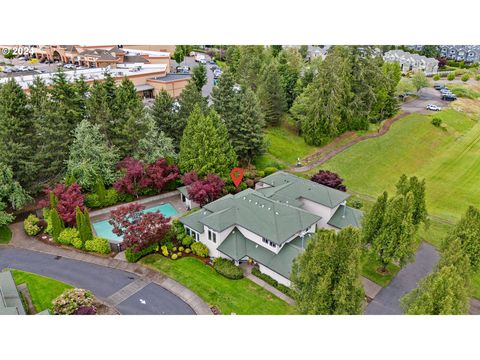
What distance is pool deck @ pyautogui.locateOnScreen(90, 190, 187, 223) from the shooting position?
3347 centimetres

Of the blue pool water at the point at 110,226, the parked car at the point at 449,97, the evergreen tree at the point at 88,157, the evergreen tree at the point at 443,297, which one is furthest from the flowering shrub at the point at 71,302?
the parked car at the point at 449,97

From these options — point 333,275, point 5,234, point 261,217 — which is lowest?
point 5,234

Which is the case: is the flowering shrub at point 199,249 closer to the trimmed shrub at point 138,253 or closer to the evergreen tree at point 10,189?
the trimmed shrub at point 138,253

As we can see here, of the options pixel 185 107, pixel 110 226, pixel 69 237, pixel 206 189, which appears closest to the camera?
pixel 69 237

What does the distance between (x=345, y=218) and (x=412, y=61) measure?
63.7 m

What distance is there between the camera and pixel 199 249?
92.5 ft

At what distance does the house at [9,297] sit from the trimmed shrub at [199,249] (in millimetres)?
11845

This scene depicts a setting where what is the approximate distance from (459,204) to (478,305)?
1536 cm

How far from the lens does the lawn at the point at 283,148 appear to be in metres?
43.8

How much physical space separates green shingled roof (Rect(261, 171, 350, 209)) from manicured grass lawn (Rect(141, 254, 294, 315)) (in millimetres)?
9422

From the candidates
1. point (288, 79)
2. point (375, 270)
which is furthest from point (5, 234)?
point (288, 79)

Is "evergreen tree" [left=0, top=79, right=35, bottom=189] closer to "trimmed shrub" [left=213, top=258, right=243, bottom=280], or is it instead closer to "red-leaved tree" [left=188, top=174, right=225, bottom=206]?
"red-leaved tree" [left=188, top=174, right=225, bottom=206]

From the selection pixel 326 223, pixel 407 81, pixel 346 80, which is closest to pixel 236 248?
pixel 326 223

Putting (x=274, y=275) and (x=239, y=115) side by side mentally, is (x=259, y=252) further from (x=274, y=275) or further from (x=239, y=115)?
(x=239, y=115)
